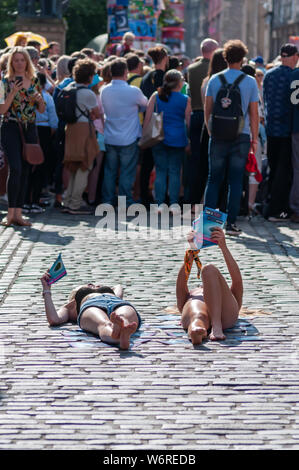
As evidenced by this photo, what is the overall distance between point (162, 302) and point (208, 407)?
2.73m

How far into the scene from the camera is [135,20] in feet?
111

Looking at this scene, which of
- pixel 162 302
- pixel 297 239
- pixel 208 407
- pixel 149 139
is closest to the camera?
pixel 208 407

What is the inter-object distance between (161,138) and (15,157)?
2.32m

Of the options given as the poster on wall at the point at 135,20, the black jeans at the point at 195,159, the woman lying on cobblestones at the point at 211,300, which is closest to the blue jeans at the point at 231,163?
the black jeans at the point at 195,159

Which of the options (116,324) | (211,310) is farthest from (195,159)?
(116,324)

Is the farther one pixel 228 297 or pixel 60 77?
pixel 60 77

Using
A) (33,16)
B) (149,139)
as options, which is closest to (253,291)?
(149,139)

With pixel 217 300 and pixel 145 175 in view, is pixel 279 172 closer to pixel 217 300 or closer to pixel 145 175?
pixel 145 175

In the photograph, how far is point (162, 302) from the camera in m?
8.16

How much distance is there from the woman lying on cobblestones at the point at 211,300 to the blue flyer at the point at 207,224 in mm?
38

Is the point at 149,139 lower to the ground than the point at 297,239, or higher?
higher

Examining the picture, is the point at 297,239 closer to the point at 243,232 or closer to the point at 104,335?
the point at 243,232

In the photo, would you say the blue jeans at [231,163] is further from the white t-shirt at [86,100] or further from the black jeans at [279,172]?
the white t-shirt at [86,100]

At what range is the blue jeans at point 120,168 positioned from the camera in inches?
543
